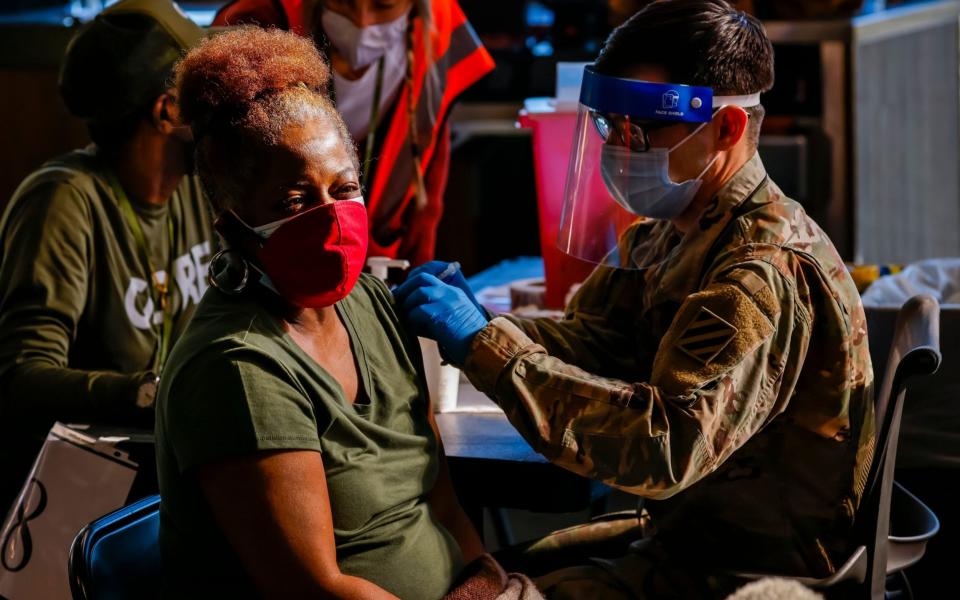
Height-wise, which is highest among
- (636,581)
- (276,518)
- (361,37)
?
(361,37)

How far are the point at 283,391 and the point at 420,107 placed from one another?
6.10 feet

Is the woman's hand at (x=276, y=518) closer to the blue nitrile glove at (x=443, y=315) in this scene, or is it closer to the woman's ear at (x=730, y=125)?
the blue nitrile glove at (x=443, y=315)

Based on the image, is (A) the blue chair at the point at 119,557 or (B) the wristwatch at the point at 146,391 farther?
(B) the wristwatch at the point at 146,391

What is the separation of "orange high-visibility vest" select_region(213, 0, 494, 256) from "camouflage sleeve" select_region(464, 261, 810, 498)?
1.54m

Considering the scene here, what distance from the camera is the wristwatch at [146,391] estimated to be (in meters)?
2.05

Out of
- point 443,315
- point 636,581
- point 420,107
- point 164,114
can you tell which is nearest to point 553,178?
point 420,107

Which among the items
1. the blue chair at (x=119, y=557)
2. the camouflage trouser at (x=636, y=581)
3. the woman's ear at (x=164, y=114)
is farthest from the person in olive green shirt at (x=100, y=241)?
the camouflage trouser at (x=636, y=581)

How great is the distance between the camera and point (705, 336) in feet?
5.29

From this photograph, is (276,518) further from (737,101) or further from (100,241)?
(100,241)

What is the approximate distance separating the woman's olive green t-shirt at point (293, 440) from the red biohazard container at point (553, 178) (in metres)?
1.10

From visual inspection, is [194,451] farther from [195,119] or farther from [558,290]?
[558,290]

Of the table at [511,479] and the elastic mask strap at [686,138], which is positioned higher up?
the elastic mask strap at [686,138]

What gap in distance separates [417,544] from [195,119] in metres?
0.65

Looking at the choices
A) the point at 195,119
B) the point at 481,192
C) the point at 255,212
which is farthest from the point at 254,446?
the point at 481,192
